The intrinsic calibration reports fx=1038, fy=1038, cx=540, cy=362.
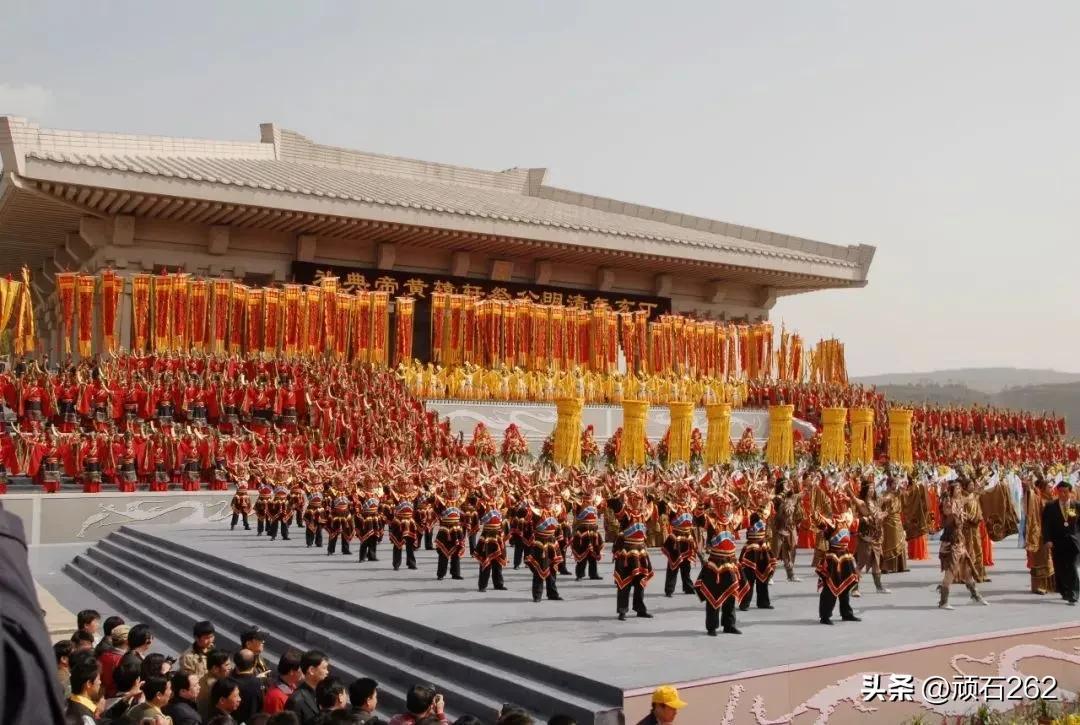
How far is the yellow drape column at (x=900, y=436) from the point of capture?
25.4 metres

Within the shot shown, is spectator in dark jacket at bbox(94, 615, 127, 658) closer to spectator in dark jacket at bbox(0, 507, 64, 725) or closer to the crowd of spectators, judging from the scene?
the crowd of spectators

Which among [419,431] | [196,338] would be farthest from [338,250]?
[419,431]

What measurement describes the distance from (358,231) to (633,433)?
412 inches

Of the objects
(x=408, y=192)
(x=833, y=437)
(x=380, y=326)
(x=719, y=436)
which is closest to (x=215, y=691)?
(x=719, y=436)

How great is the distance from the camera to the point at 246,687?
6.06 m

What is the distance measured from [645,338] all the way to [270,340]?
1197cm

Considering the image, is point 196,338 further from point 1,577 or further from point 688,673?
point 1,577

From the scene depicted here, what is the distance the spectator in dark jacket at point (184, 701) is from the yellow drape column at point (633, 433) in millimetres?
16585

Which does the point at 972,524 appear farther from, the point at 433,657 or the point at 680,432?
the point at 680,432

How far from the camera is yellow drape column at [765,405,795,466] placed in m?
24.2

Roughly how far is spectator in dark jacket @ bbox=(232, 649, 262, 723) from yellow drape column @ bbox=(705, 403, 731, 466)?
1776 cm

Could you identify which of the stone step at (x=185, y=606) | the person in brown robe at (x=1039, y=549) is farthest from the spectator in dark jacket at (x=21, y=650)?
the person in brown robe at (x=1039, y=549)

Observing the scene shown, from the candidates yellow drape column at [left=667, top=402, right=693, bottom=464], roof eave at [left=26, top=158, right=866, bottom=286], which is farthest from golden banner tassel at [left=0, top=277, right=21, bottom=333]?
yellow drape column at [left=667, top=402, right=693, bottom=464]

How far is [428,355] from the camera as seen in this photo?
1224 inches
